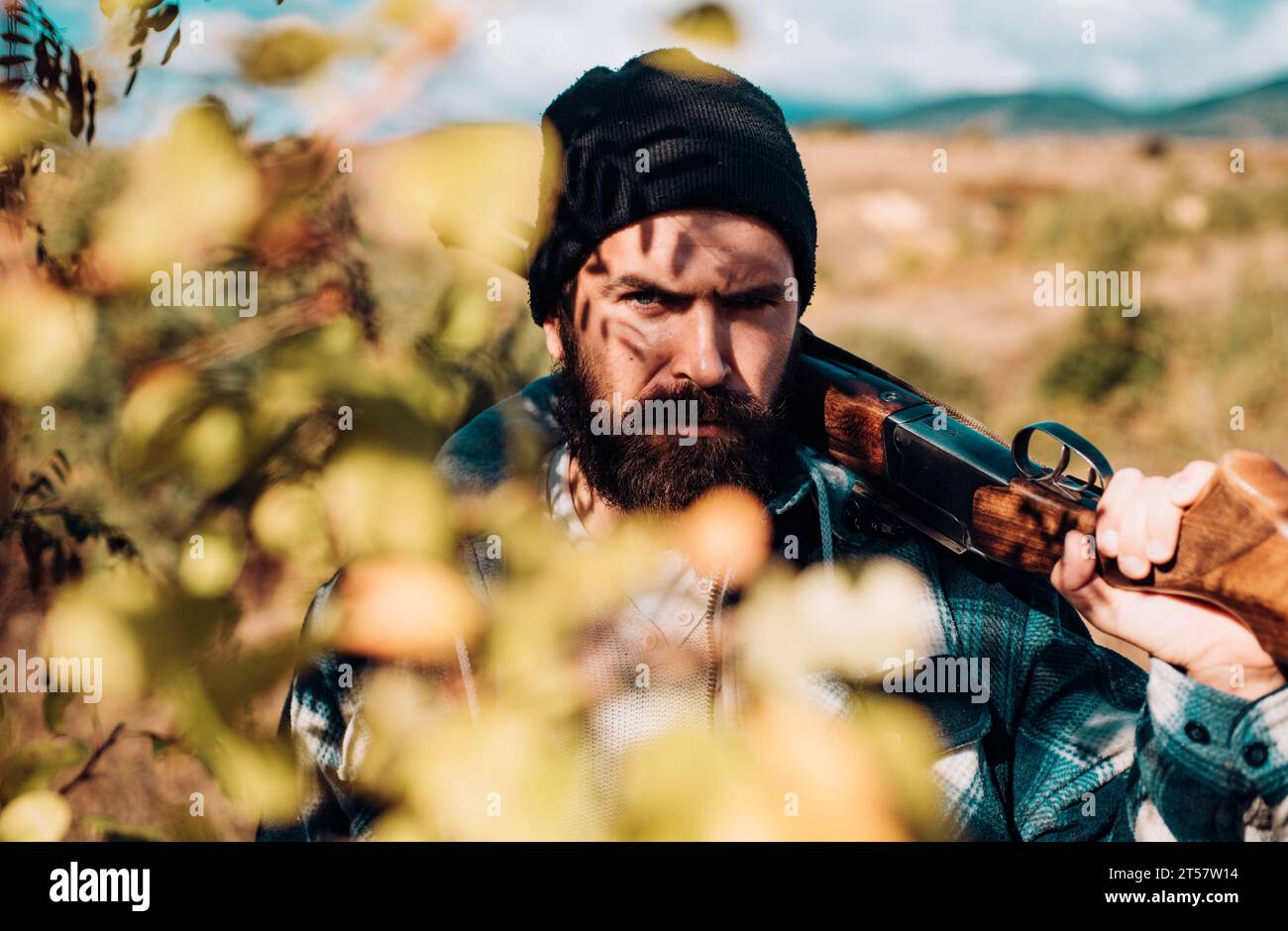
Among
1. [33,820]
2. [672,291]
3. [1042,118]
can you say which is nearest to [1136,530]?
[672,291]

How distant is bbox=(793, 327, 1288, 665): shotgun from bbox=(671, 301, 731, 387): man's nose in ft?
0.97

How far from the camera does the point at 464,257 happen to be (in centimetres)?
103

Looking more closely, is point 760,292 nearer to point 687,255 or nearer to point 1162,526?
point 687,255

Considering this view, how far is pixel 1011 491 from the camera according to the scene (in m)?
1.60

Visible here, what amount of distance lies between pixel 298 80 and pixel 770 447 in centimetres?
132

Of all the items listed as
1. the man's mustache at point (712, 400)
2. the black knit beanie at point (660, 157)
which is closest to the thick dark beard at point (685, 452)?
the man's mustache at point (712, 400)

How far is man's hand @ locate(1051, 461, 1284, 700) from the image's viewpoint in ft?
4.31

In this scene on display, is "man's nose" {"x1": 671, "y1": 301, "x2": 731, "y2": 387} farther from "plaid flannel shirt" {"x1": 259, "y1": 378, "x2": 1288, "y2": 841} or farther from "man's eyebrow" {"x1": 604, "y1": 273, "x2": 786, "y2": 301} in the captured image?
"plaid flannel shirt" {"x1": 259, "y1": 378, "x2": 1288, "y2": 841}

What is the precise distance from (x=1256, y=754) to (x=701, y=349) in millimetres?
1065

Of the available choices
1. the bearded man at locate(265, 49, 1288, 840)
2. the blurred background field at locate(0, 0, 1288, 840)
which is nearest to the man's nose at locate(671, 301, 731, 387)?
the bearded man at locate(265, 49, 1288, 840)

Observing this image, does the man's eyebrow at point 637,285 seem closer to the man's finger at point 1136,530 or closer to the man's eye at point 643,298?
the man's eye at point 643,298

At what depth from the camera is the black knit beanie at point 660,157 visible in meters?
1.82
